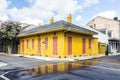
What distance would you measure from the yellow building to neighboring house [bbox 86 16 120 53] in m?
9.09

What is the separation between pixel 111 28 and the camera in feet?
131

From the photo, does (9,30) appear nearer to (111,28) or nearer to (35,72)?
(111,28)

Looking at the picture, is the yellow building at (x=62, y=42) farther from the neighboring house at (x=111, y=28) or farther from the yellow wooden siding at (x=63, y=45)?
the neighboring house at (x=111, y=28)

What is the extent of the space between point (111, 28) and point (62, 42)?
21.2m

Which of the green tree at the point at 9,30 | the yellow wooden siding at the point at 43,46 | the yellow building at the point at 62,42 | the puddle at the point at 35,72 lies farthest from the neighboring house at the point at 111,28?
the puddle at the point at 35,72

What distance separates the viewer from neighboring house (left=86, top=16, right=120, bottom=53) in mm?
35875

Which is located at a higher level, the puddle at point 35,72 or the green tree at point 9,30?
the green tree at point 9,30

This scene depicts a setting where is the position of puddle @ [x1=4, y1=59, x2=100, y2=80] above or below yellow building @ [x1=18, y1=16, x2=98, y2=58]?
below

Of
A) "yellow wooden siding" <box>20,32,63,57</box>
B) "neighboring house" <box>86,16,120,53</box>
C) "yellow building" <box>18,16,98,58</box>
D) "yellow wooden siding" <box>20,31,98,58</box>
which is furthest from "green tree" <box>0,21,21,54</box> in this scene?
"neighboring house" <box>86,16,120,53</box>

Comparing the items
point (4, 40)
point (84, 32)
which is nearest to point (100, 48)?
point (84, 32)

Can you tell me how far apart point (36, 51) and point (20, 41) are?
20.8 ft

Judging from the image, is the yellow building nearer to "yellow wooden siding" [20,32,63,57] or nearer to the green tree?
"yellow wooden siding" [20,32,63,57]

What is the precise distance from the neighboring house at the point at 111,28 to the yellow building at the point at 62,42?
29.8 ft

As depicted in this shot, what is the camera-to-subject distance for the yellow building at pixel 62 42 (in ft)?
71.6
